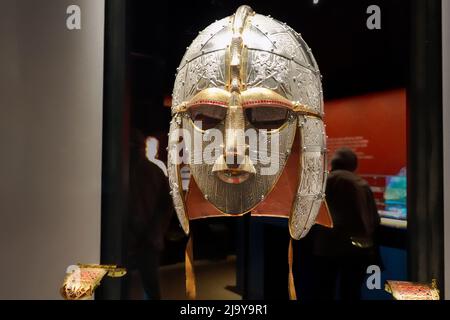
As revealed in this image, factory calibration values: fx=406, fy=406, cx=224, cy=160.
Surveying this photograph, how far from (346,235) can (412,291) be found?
292 millimetres

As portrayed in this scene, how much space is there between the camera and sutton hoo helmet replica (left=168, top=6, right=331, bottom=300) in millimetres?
1227

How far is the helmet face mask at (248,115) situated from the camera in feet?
4.02

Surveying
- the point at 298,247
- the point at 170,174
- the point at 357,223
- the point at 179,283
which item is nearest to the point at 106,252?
the point at 179,283

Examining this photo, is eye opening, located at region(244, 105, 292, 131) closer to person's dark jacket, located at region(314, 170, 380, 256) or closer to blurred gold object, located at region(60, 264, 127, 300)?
person's dark jacket, located at region(314, 170, 380, 256)

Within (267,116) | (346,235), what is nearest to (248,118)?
(267,116)

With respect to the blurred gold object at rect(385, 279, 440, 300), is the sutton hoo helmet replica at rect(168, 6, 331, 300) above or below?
above

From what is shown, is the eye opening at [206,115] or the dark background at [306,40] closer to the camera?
the eye opening at [206,115]

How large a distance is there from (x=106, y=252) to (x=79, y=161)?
1.32 feet

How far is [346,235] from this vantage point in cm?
149

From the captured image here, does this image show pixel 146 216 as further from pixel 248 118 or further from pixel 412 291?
pixel 412 291

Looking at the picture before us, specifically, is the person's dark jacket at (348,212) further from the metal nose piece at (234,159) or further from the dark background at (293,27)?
the metal nose piece at (234,159)

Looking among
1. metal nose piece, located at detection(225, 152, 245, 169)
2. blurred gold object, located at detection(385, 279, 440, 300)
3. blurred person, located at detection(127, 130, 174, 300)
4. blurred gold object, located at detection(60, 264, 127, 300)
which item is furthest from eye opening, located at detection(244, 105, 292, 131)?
blurred gold object, located at detection(60, 264, 127, 300)

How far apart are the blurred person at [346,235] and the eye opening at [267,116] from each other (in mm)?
279

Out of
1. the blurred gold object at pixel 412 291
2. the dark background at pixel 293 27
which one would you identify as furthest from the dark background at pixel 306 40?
the blurred gold object at pixel 412 291
